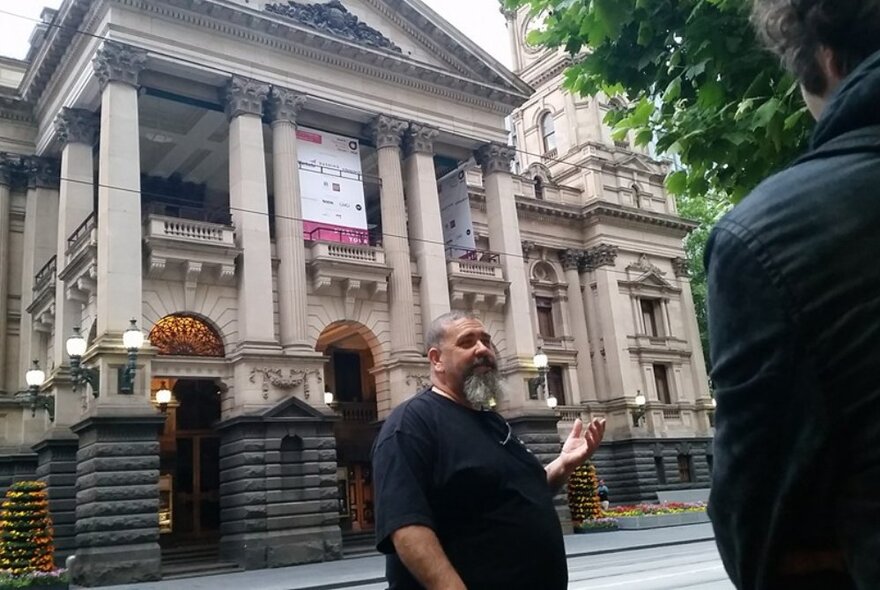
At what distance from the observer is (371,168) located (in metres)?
31.4

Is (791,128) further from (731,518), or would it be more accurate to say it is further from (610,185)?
(610,185)

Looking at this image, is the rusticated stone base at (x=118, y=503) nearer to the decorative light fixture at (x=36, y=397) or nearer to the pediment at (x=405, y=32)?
the decorative light fixture at (x=36, y=397)

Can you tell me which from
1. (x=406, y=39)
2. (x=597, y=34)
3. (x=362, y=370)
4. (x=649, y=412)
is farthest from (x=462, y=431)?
(x=649, y=412)

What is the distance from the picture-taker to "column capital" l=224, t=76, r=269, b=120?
80.6 feet

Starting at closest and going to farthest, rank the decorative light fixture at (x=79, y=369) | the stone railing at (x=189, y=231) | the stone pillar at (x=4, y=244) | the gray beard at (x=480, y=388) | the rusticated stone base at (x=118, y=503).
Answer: the gray beard at (x=480, y=388)
the rusticated stone base at (x=118, y=503)
the decorative light fixture at (x=79, y=369)
the stone railing at (x=189, y=231)
the stone pillar at (x=4, y=244)

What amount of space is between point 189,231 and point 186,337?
3.18m

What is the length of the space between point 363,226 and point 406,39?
826 cm

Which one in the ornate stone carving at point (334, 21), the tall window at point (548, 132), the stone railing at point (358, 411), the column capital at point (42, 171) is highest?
the tall window at point (548, 132)

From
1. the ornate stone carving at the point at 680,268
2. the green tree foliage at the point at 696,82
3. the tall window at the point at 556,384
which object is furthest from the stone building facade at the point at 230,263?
the ornate stone carving at the point at 680,268

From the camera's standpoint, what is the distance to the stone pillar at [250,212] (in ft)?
75.6

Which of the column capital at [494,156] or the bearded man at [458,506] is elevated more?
the column capital at [494,156]

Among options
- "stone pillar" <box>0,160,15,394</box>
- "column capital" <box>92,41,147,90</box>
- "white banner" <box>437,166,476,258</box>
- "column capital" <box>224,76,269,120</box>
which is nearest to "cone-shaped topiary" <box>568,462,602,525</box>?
"white banner" <box>437,166,476,258</box>

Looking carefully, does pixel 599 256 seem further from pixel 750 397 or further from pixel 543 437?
pixel 750 397

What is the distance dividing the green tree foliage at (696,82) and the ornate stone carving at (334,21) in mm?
19476
